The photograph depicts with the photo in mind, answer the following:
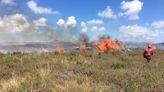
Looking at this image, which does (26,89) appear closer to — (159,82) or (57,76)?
(57,76)

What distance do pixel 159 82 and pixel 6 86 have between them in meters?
5.44

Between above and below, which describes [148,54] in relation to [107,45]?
below

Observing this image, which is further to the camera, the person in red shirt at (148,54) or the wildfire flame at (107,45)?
the wildfire flame at (107,45)

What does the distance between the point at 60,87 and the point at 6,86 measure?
1845 mm

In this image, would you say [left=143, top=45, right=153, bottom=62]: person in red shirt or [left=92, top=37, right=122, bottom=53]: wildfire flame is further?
[left=92, top=37, right=122, bottom=53]: wildfire flame

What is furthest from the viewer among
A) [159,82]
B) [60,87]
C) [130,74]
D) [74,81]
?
[130,74]

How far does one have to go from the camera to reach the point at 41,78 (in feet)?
47.1

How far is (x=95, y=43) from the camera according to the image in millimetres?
50438

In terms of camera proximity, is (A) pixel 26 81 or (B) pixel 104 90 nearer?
(B) pixel 104 90

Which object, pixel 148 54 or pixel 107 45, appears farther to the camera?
pixel 107 45

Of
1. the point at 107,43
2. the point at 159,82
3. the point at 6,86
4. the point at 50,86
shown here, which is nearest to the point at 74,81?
the point at 50,86

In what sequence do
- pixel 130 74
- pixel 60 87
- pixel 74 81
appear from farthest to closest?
pixel 130 74 → pixel 74 81 → pixel 60 87

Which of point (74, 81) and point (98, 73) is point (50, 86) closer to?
point (74, 81)

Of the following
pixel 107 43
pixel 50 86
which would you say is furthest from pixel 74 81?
pixel 107 43
